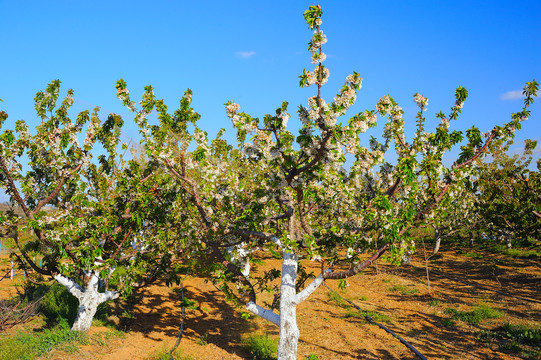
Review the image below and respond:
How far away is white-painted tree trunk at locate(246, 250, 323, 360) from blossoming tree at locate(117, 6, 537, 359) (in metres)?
0.03

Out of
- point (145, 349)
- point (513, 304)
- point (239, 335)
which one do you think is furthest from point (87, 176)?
point (513, 304)

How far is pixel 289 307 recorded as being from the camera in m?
9.77

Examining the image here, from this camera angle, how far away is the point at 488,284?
20.3m

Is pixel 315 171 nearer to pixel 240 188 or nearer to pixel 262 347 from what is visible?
pixel 240 188

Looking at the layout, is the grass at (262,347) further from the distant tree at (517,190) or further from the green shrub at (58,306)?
the distant tree at (517,190)

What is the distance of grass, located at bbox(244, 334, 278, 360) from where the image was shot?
445 inches

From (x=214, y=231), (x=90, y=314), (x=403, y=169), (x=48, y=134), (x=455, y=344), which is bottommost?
(x=455, y=344)

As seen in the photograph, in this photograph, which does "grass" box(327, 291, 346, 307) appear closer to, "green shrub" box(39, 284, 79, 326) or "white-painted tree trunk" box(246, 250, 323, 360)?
"white-painted tree trunk" box(246, 250, 323, 360)

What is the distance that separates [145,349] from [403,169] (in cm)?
999

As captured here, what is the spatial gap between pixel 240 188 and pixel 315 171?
4371mm

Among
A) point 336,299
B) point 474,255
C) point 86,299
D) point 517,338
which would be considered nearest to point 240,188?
point 86,299

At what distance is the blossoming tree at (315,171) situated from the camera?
25.0 ft

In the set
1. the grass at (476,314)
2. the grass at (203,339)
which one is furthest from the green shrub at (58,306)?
the grass at (476,314)

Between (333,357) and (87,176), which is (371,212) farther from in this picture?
(87,176)
